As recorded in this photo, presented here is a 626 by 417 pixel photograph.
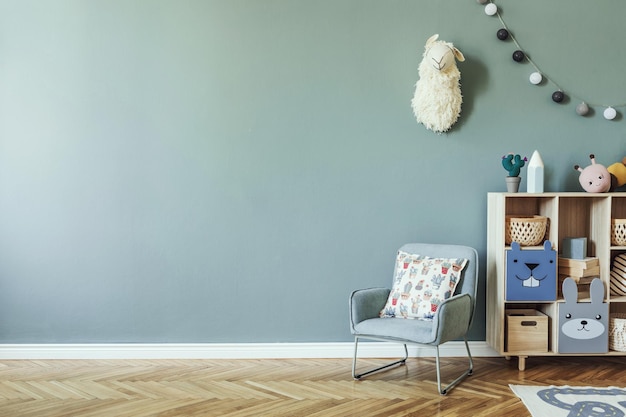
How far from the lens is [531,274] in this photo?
3715 mm

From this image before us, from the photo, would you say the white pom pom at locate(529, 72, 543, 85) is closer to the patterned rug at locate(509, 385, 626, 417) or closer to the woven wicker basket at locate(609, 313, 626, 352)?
the woven wicker basket at locate(609, 313, 626, 352)

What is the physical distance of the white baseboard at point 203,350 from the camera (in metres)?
4.00

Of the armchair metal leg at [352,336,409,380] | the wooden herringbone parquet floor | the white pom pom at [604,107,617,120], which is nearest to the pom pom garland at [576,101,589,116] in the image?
the white pom pom at [604,107,617,120]

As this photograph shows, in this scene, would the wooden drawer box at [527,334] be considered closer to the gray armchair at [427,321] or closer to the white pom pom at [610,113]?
the gray armchair at [427,321]

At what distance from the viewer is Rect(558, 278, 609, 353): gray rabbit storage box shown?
372 cm

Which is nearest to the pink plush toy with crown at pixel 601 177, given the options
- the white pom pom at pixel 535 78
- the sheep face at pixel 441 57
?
the white pom pom at pixel 535 78

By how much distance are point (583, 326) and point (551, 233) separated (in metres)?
0.54

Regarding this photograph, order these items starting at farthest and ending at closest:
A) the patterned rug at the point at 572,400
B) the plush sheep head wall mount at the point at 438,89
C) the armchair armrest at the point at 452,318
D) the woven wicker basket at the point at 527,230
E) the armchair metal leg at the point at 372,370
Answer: the plush sheep head wall mount at the point at 438,89, the woven wicker basket at the point at 527,230, the armchair metal leg at the point at 372,370, the armchair armrest at the point at 452,318, the patterned rug at the point at 572,400

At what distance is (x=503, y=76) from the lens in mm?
4020

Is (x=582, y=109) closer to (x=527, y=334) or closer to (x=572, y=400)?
(x=527, y=334)

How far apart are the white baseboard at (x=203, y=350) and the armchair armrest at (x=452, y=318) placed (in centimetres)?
54

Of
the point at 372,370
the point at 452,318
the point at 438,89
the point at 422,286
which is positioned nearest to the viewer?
the point at 452,318

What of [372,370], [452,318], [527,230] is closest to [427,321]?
[452,318]

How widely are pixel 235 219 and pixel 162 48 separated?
1.11 metres
